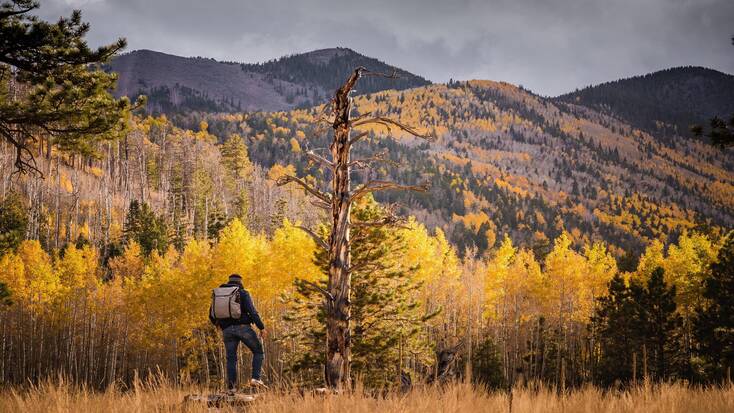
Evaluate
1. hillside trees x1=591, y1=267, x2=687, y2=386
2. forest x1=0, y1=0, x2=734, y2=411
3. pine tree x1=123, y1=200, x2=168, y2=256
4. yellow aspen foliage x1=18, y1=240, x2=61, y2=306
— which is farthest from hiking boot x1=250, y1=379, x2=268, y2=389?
pine tree x1=123, y1=200, x2=168, y2=256

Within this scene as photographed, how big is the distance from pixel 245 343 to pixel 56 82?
5759 millimetres

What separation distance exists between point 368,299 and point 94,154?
402 inches

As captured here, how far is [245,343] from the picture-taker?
24.1 feet

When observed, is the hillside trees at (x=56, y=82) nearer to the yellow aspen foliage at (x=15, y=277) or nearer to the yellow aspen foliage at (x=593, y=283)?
the yellow aspen foliage at (x=15, y=277)

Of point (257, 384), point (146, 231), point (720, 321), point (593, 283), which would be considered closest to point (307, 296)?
point (257, 384)

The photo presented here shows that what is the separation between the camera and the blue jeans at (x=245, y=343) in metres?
7.16

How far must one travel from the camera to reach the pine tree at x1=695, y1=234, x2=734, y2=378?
19750 millimetres

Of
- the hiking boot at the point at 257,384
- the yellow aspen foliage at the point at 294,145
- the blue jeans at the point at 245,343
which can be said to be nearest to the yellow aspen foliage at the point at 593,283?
the blue jeans at the point at 245,343

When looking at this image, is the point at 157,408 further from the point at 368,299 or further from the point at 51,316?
the point at 51,316

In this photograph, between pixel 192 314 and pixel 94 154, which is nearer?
pixel 94 154

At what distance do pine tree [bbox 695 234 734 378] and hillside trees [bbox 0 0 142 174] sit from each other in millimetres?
22610

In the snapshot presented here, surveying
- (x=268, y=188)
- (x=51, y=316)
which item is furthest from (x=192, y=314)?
(x=268, y=188)

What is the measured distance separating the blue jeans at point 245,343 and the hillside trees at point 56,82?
14.4 ft

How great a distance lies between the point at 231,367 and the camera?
730 centimetres
